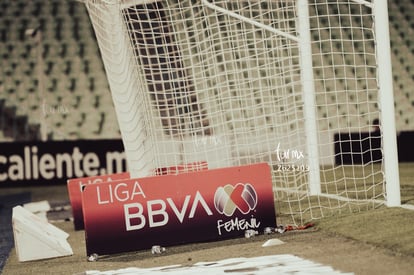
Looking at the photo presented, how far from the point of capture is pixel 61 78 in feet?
76.3

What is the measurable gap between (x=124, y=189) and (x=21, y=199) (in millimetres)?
9428

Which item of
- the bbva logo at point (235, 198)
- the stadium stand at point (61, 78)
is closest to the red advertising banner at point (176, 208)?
the bbva logo at point (235, 198)

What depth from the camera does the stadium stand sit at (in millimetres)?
21797

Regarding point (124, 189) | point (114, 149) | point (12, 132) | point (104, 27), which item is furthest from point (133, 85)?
point (12, 132)

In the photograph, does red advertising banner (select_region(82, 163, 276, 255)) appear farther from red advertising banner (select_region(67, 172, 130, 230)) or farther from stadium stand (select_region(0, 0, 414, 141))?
stadium stand (select_region(0, 0, 414, 141))

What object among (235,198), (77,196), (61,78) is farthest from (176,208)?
(61,78)

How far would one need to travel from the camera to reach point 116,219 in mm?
6312

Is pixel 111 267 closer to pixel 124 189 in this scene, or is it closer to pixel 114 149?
pixel 124 189

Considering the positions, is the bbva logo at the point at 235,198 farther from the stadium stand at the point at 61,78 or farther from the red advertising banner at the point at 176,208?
the stadium stand at the point at 61,78

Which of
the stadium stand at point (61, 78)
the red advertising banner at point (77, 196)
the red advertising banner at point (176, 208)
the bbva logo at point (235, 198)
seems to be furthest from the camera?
the stadium stand at point (61, 78)

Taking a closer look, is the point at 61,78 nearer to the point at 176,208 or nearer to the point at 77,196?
the point at 77,196

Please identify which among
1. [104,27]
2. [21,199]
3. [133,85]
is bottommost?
[21,199]

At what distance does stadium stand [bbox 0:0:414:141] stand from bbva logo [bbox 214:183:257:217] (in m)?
15.1

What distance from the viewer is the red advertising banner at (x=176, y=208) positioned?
6.30 m
